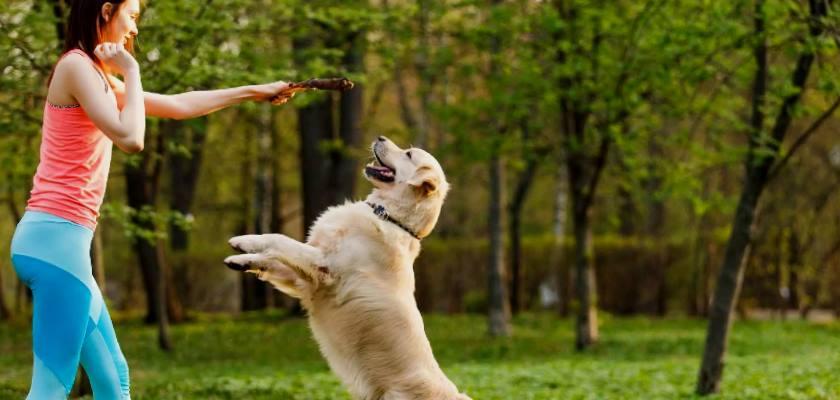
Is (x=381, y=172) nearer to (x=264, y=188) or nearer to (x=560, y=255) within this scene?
(x=264, y=188)

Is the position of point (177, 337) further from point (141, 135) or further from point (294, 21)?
point (141, 135)

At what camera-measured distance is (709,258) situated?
89.5ft

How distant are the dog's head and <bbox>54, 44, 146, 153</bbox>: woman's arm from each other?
6.62 feet

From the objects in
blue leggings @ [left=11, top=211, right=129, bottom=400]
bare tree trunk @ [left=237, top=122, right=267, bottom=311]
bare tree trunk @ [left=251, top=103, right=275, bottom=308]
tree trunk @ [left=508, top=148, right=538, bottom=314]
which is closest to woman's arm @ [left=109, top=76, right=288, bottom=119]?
blue leggings @ [left=11, top=211, right=129, bottom=400]

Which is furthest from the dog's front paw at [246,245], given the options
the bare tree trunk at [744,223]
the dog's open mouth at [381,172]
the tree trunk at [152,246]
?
the tree trunk at [152,246]

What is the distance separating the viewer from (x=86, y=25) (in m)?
4.29

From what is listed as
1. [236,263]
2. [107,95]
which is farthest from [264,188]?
[107,95]

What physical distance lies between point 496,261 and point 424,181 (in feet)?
49.7

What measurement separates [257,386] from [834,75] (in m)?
6.15

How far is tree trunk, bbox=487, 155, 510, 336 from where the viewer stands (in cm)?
2077

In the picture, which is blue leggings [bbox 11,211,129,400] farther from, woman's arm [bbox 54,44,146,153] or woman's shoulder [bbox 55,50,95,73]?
woman's shoulder [bbox 55,50,95,73]

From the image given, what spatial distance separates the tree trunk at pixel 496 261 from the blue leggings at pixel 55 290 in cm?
1663

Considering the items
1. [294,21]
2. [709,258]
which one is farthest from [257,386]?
[709,258]

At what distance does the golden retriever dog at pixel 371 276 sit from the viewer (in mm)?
5586
